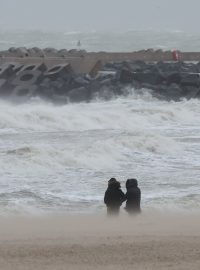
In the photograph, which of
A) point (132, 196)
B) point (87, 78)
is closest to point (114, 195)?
point (132, 196)

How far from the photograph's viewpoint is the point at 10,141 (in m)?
19.2

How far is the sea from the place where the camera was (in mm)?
12219

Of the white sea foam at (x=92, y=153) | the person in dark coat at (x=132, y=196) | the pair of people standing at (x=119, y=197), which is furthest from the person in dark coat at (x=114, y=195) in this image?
the white sea foam at (x=92, y=153)

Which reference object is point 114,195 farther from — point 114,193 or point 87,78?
point 87,78

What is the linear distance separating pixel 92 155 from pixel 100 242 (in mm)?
8240

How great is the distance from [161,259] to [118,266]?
46cm

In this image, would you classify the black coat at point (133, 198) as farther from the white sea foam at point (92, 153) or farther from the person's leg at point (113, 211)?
the white sea foam at point (92, 153)

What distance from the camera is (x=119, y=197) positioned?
10.2m

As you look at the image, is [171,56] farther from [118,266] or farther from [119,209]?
[118,266]

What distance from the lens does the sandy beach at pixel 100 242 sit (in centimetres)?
722

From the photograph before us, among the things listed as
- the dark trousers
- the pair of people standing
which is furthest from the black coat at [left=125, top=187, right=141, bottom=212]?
the dark trousers

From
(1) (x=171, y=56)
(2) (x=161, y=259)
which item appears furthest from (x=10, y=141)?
(1) (x=171, y=56)

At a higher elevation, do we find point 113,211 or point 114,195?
point 114,195

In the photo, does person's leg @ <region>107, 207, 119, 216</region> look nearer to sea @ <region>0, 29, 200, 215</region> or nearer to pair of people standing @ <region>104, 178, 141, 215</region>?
pair of people standing @ <region>104, 178, 141, 215</region>
